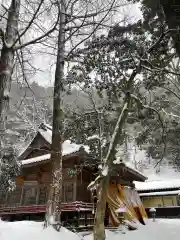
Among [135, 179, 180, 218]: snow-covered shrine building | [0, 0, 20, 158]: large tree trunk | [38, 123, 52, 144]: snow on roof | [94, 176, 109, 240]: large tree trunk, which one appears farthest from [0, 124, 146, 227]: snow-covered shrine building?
[135, 179, 180, 218]: snow-covered shrine building

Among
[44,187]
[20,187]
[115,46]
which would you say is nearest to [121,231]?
[44,187]

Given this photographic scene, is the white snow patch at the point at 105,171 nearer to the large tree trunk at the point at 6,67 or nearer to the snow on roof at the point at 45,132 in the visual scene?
the large tree trunk at the point at 6,67

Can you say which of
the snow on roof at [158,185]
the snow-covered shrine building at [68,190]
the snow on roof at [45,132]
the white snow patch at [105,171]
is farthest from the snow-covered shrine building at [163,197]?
the white snow patch at [105,171]

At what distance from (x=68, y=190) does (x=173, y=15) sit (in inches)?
444

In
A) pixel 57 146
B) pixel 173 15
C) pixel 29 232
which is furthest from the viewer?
pixel 57 146

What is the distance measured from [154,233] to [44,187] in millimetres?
7158

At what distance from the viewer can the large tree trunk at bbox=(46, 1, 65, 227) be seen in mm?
9591

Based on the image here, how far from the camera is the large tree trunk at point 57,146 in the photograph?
31.5ft

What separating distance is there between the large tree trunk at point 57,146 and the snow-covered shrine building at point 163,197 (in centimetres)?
2059

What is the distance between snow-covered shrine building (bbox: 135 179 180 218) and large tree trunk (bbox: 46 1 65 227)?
67.6 feet

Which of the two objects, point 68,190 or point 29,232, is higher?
point 68,190

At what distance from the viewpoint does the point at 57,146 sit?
34.3ft

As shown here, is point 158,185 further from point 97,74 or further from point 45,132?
point 97,74

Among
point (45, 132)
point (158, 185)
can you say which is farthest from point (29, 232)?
point (158, 185)
